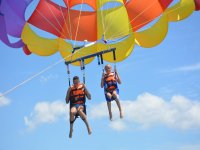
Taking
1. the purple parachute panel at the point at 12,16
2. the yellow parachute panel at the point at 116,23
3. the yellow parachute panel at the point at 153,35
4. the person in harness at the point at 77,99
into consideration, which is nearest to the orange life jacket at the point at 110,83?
the person in harness at the point at 77,99

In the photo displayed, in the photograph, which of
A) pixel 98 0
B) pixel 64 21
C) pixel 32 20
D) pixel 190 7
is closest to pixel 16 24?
pixel 32 20

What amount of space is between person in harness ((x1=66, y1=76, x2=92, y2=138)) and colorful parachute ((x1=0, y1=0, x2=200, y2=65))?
1.81 m

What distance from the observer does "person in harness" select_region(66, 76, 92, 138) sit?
884cm

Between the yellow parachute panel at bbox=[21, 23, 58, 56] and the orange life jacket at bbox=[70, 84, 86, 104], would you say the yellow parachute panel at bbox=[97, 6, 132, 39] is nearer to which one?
the yellow parachute panel at bbox=[21, 23, 58, 56]

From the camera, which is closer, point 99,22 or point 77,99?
point 77,99

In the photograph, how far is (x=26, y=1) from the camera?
10219 millimetres

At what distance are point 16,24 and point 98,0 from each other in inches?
79.9

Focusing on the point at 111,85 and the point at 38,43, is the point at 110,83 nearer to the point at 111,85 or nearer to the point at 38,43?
the point at 111,85

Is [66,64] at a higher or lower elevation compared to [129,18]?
lower

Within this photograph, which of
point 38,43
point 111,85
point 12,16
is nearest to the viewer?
Answer: point 111,85

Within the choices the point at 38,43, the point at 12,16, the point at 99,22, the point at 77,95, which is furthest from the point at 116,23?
the point at 77,95

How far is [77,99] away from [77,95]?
79 mm

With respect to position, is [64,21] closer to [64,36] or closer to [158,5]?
[64,36]

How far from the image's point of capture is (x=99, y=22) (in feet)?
36.6
